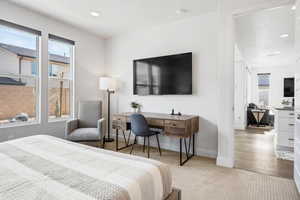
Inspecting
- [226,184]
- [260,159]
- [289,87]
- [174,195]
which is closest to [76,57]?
[174,195]

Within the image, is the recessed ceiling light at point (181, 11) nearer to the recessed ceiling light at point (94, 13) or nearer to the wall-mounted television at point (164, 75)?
the wall-mounted television at point (164, 75)

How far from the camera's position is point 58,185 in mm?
941

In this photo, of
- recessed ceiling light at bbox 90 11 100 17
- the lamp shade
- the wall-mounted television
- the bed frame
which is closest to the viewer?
the bed frame

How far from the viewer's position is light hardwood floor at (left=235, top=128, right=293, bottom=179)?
256 cm

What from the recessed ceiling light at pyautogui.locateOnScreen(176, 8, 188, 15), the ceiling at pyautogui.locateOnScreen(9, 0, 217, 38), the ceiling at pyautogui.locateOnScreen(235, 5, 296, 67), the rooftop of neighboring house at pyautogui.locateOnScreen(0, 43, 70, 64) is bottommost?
the rooftop of neighboring house at pyautogui.locateOnScreen(0, 43, 70, 64)

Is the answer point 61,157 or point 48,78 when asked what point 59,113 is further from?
point 61,157

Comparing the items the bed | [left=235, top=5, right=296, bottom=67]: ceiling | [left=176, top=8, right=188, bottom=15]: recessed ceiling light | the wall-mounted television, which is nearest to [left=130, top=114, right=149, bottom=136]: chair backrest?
the wall-mounted television

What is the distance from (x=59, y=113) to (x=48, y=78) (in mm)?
785

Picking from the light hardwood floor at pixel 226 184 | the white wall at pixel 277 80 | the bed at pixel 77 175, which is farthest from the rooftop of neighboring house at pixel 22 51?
the white wall at pixel 277 80

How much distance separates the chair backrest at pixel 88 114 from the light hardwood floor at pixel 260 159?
284 cm

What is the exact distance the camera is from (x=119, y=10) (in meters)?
3.08

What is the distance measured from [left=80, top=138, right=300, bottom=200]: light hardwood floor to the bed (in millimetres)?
811

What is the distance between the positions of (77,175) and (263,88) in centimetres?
911

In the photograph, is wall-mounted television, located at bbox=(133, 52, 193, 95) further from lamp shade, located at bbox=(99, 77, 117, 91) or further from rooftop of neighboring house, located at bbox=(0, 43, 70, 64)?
rooftop of neighboring house, located at bbox=(0, 43, 70, 64)
